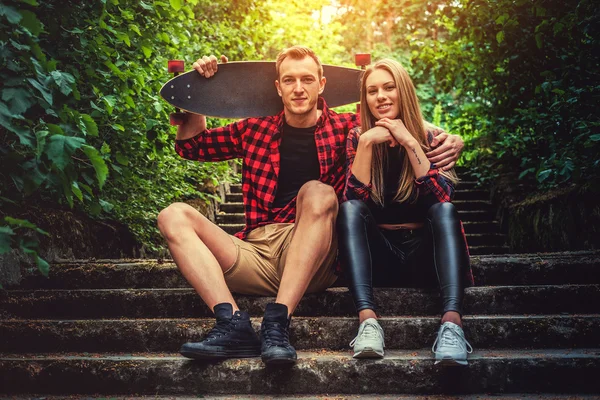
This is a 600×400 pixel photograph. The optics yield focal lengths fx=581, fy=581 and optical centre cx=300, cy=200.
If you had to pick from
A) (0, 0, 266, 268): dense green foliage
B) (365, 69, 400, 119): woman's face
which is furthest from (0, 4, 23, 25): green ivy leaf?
(365, 69, 400, 119): woman's face

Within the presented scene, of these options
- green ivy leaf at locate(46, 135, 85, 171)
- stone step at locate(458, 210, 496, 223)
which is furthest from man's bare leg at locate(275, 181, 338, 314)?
stone step at locate(458, 210, 496, 223)

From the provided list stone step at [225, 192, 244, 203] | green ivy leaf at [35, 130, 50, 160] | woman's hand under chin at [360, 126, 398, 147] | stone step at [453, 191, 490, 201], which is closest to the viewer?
green ivy leaf at [35, 130, 50, 160]

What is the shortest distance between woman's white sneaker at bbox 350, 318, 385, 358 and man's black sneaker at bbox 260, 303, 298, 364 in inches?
9.5

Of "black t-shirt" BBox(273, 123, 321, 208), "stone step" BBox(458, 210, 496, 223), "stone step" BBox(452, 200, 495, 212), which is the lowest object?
"stone step" BBox(458, 210, 496, 223)

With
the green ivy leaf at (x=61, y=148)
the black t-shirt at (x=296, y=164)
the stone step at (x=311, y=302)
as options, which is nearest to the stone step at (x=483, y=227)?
the stone step at (x=311, y=302)

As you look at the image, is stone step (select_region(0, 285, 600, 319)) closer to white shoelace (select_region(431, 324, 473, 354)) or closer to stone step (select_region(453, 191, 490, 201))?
white shoelace (select_region(431, 324, 473, 354))

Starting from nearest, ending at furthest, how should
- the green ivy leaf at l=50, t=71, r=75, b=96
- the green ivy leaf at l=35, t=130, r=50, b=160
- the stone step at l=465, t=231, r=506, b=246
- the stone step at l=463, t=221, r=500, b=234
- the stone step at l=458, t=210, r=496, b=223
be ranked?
the green ivy leaf at l=35, t=130, r=50, b=160
the green ivy leaf at l=50, t=71, r=75, b=96
the stone step at l=465, t=231, r=506, b=246
the stone step at l=463, t=221, r=500, b=234
the stone step at l=458, t=210, r=496, b=223

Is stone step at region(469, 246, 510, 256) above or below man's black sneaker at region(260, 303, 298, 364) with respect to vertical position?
below

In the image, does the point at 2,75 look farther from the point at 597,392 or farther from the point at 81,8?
the point at 597,392

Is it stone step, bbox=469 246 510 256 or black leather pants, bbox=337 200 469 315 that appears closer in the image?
black leather pants, bbox=337 200 469 315

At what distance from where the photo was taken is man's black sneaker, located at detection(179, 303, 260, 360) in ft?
6.97

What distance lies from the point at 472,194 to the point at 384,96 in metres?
3.86

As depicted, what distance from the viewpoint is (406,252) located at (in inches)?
103

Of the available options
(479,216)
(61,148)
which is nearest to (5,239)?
(61,148)
